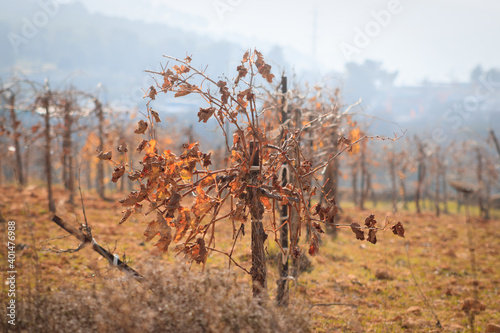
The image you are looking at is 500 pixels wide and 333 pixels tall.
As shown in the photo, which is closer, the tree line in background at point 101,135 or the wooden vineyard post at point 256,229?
the wooden vineyard post at point 256,229

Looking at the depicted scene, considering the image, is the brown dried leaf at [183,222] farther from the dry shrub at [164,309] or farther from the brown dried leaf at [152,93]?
the brown dried leaf at [152,93]

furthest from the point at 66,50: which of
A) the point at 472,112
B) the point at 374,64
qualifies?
the point at 472,112

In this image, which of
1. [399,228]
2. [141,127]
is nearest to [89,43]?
[141,127]

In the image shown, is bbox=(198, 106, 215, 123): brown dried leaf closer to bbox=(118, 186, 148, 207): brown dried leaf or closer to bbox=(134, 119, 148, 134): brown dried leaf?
bbox=(134, 119, 148, 134): brown dried leaf

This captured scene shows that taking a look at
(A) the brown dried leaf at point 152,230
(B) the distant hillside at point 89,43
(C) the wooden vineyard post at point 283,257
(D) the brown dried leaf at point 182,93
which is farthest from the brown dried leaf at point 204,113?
(B) the distant hillside at point 89,43

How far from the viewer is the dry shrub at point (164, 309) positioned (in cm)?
204

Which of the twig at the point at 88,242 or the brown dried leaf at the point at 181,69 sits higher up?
the brown dried leaf at the point at 181,69

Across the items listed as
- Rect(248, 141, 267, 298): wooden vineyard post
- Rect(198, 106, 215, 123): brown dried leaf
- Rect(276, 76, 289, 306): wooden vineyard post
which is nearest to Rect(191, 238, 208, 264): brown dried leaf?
Rect(248, 141, 267, 298): wooden vineyard post

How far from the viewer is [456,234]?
41.5ft

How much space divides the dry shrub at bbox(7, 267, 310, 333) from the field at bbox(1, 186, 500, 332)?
0.41ft

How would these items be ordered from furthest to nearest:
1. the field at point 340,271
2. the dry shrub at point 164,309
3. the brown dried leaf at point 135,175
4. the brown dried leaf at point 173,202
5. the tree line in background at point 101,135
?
the tree line in background at point 101,135, the field at point 340,271, the brown dried leaf at point 135,175, the brown dried leaf at point 173,202, the dry shrub at point 164,309

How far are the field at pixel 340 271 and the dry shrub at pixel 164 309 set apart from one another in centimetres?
13

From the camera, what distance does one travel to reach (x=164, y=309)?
2105mm

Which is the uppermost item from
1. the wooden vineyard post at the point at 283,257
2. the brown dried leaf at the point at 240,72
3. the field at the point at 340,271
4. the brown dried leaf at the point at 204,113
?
the brown dried leaf at the point at 240,72
